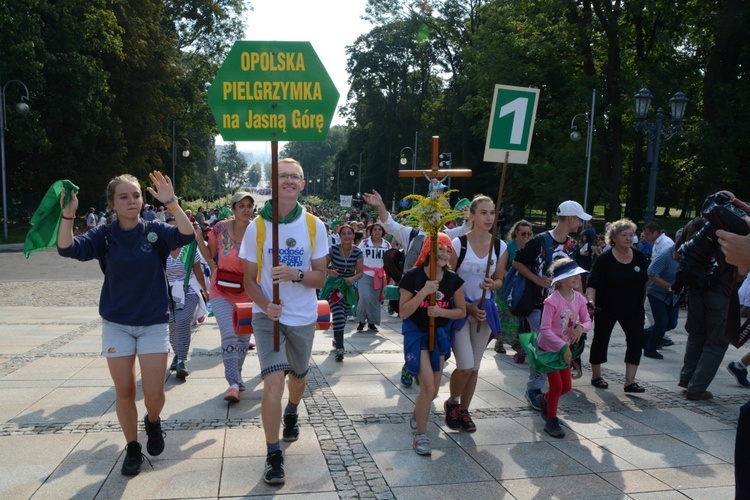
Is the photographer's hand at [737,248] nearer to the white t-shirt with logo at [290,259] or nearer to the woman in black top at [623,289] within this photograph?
the white t-shirt with logo at [290,259]

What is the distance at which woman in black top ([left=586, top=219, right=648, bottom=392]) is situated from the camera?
252 inches

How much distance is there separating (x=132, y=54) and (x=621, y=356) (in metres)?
30.7

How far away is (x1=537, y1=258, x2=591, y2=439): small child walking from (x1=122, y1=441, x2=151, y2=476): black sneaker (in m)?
3.02

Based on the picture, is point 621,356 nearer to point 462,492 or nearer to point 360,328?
point 360,328

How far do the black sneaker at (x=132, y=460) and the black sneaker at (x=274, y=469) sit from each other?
829 mm

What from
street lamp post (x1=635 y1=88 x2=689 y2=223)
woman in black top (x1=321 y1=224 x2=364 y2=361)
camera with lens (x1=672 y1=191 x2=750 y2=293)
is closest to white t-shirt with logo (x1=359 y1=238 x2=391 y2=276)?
woman in black top (x1=321 y1=224 x2=364 y2=361)

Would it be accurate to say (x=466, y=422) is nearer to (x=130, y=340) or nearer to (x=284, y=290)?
(x=284, y=290)

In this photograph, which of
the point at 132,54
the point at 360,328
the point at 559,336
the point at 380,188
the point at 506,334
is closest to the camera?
the point at 559,336

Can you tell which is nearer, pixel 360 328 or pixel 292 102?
pixel 292 102

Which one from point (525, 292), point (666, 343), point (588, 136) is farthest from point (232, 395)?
point (588, 136)

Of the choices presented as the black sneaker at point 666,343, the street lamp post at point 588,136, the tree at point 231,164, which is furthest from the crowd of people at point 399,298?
the tree at point 231,164

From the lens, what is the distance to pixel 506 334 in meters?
7.94

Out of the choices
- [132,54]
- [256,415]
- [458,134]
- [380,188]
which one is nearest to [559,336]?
[256,415]

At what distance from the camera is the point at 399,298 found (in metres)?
4.94
